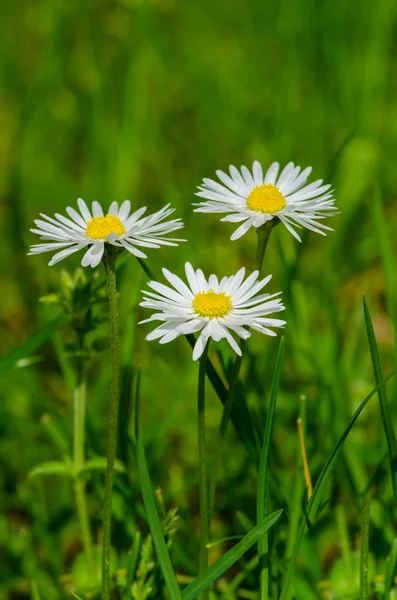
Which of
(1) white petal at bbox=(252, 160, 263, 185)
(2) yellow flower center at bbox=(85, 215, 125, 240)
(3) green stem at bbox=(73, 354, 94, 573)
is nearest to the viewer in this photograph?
(2) yellow flower center at bbox=(85, 215, 125, 240)

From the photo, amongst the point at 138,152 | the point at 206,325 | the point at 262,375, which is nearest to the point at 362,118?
the point at 138,152

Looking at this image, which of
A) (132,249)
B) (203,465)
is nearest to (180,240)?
(132,249)

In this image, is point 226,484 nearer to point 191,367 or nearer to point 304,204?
point 191,367

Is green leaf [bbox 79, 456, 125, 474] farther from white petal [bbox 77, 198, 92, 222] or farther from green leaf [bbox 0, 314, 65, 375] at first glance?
white petal [bbox 77, 198, 92, 222]

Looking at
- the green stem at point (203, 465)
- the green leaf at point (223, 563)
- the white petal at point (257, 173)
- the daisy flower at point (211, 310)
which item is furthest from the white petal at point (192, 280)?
the green leaf at point (223, 563)

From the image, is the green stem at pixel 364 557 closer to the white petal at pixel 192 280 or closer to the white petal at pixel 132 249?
the white petal at pixel 192 280

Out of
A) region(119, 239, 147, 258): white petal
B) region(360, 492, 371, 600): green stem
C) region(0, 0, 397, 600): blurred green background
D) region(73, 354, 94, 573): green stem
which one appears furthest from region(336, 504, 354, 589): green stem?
region(119, 239, 147, 258): white petal
